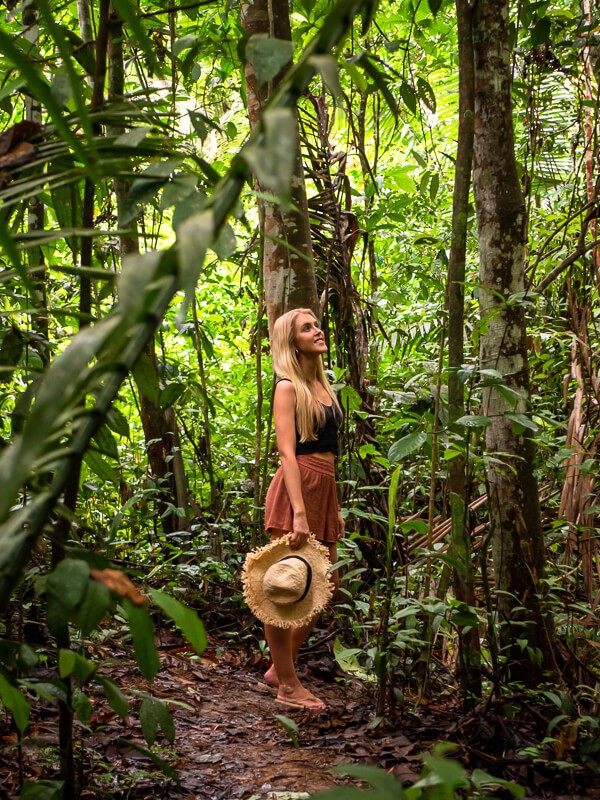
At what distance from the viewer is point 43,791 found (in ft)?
4.71

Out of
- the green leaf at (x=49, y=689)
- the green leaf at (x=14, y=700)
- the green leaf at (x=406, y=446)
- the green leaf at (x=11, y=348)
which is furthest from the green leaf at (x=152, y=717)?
the green leaf at (x=406, y=446)

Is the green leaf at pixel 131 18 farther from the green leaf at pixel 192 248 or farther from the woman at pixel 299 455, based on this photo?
the woman at pixel 299 455

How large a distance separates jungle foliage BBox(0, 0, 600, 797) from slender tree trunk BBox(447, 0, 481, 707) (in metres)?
0.03

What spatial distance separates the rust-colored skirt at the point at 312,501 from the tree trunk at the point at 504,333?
109cm

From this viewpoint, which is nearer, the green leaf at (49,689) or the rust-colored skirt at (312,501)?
the green leaf at (49,689)

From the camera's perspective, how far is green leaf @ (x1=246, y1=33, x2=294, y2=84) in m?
0.99

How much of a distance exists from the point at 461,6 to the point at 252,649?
3.40m

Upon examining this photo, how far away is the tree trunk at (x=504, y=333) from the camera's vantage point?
10.8 ft

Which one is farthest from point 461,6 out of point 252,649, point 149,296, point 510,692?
point 252,649

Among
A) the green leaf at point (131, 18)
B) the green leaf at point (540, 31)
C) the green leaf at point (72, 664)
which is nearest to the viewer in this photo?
the green leaf at point (131, 18)

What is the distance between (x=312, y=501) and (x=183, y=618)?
3.19 m

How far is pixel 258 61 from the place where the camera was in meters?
1.01

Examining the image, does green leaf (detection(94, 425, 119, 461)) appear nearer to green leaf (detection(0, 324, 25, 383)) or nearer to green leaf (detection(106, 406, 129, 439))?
green leaf (detection(106, 406, 129, 439))

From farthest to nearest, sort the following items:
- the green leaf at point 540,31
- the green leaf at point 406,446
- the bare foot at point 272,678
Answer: the bare foot at point 272,678 → the green leaf at point 540,31 → the green leaf at point 406,446
